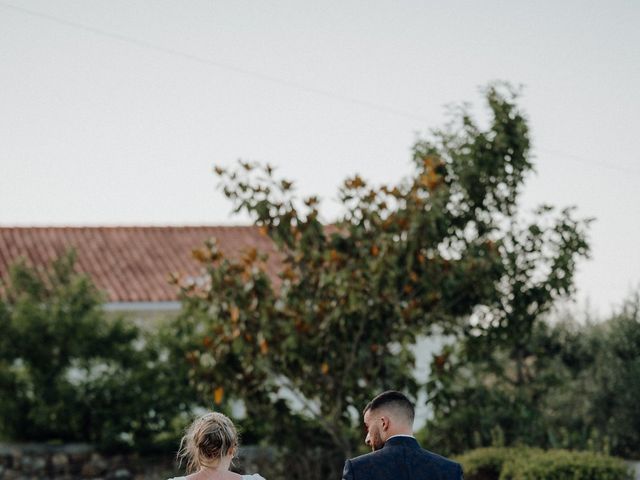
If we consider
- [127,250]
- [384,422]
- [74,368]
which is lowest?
[384,422]

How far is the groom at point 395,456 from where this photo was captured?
18.5 feet

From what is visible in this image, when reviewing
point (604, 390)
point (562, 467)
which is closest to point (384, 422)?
point (562, 467)

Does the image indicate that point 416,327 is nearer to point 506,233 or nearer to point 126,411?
point 506,233

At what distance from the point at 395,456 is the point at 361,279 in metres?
9.06

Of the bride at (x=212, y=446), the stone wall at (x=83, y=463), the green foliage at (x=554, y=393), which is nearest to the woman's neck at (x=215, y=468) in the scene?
the bride at (x=212, y=446)

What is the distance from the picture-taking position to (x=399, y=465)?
5633 millimetres

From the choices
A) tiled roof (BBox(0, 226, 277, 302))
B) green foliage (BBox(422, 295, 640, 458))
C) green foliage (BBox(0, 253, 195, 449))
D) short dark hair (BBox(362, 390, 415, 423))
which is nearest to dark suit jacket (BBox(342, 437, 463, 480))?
short dark hair (BBox(362, 390, 415, 423))

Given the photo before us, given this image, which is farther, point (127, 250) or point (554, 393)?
point (127, 250)

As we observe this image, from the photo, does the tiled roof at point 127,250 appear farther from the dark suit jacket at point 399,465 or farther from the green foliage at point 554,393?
the dark suit jacket at point 399,465

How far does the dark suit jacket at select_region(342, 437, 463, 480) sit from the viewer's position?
5.63 metres

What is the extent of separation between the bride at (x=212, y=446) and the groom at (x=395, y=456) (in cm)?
74

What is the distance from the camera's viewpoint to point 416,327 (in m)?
15.0

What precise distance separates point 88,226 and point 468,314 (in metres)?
16.4

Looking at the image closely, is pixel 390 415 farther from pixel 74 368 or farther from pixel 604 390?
pixel 74 368
